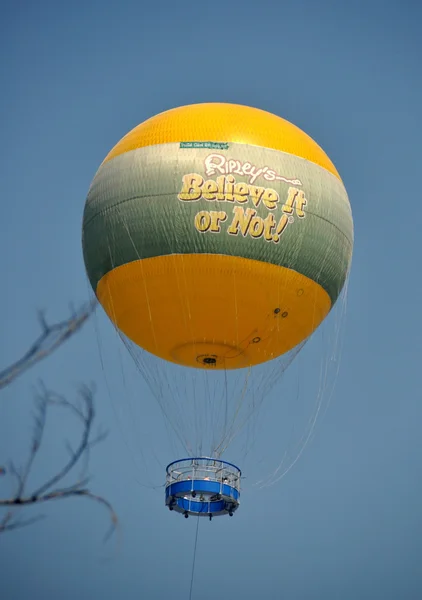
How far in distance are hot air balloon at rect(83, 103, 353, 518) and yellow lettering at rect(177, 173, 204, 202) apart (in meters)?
0.02

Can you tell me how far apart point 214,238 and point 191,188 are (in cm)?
124

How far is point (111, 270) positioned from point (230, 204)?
3.49 meters

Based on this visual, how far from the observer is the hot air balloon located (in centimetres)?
1948

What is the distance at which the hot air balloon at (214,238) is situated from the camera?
767 inches

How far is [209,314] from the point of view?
20.2 m

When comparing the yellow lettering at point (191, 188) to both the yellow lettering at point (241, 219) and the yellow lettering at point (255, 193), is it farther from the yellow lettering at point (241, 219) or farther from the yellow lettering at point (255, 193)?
the yellow lettering at point (255, 193)

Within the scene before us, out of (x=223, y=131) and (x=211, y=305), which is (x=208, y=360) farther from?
(x=223, y=131)

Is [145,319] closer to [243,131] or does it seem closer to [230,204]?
[230,204]

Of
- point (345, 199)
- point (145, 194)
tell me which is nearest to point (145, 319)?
point (145, 194)

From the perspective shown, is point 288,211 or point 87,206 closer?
point 288,211

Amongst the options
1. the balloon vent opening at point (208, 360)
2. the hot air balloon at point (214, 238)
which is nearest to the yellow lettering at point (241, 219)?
the hot air balloon at point (214, 238)

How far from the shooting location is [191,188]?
63.9ft

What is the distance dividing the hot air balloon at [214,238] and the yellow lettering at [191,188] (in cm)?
2

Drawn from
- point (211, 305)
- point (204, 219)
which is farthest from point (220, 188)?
point (211, 305)
